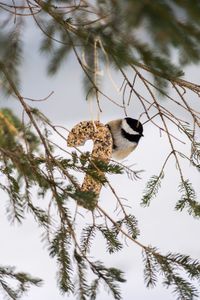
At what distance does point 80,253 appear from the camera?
62.1 inches

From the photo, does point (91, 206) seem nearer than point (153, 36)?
No

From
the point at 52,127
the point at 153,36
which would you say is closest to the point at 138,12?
the point at 153,36

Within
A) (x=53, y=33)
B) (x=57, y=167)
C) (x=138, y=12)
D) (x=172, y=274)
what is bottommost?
(x=138, y=12)

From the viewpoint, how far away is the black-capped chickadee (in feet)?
6.32

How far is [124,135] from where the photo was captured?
193cm

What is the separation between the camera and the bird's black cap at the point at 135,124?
1.92 metres

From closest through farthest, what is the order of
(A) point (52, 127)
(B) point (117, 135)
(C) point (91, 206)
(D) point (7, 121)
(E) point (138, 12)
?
(E) point (138, 12)
(D) point (7, 121)
(C) point (91, 206)
(A) point (52, 127)
(B) point (117, 135)

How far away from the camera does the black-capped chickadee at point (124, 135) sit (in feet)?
6.32

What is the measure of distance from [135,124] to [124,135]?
6 cm

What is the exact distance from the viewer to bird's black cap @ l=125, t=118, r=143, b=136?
6.31 feet

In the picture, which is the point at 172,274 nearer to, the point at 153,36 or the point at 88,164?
the point at 88,164

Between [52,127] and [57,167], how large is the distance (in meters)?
0.17

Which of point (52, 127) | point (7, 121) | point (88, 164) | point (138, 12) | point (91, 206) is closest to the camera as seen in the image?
point (138, 12)

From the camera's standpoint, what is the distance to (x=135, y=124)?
1942mm
